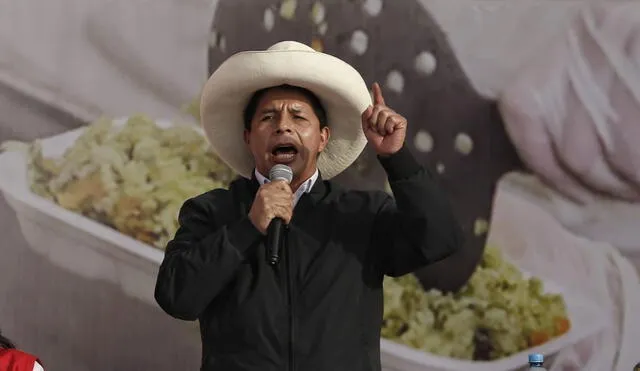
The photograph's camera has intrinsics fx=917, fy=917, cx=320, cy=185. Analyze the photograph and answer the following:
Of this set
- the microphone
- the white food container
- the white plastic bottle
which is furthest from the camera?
the white food container

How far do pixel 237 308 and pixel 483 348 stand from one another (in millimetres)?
993

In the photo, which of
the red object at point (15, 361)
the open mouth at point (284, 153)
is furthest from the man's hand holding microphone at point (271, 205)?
the red object at point (15, 361)

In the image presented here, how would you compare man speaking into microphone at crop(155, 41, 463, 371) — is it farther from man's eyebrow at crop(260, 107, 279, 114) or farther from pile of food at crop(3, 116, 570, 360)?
pile of food at crop(3, 116, 570, 360)

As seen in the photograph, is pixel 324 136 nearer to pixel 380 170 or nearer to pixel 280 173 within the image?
pixel 280 173

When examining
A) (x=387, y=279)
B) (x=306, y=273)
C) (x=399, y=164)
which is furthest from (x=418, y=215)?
(x=387, y=279)

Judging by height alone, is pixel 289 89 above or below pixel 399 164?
above

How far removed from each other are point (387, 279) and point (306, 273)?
0.86 metres

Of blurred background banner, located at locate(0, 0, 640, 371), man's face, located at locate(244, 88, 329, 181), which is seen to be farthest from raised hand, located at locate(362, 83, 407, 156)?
blurred background banner, located at locate(0, 0, 640, 371)

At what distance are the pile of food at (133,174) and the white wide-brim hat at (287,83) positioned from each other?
61 centimetres

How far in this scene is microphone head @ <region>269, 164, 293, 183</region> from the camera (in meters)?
1.42

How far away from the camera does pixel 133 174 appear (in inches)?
90.4

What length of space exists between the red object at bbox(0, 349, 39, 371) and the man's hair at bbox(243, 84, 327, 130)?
56 cm

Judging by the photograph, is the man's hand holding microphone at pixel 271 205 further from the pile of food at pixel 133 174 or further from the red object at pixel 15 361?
the pile of food at pixel 133 174

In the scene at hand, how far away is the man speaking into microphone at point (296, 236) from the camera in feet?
4.58
